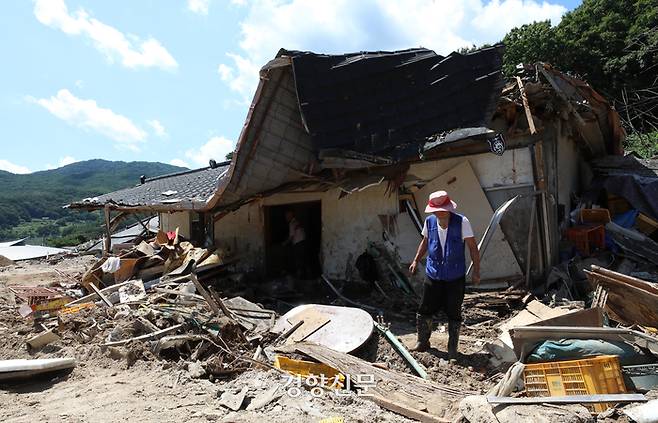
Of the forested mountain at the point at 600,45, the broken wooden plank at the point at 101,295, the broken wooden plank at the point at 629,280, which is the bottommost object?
the broken wooden plank at the point at 101,295

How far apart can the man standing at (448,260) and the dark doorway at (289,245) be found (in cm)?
450

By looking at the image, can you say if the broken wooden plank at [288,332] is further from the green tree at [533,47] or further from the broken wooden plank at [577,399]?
the green tree at [533,47]

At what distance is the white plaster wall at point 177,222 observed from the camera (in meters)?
13.3

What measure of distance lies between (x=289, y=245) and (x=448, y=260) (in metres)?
5.39

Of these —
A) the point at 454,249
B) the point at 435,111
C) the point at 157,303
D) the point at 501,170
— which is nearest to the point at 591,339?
the point at 454,249

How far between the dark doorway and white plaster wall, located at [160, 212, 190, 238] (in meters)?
3.36

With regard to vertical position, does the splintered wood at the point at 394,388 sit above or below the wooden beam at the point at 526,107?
below

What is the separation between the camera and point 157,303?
666 cm

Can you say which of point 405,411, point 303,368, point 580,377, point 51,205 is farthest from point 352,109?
point 51,205

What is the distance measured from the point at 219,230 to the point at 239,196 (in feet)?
9.48

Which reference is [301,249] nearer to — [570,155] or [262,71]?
[262,71]

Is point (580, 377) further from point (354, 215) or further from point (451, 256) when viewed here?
point (354, 215)

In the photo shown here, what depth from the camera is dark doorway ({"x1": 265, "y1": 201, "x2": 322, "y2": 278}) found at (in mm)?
9687

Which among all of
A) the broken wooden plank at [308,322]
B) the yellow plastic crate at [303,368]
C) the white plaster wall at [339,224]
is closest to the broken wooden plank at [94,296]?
the white plaster wall at [339,224]
